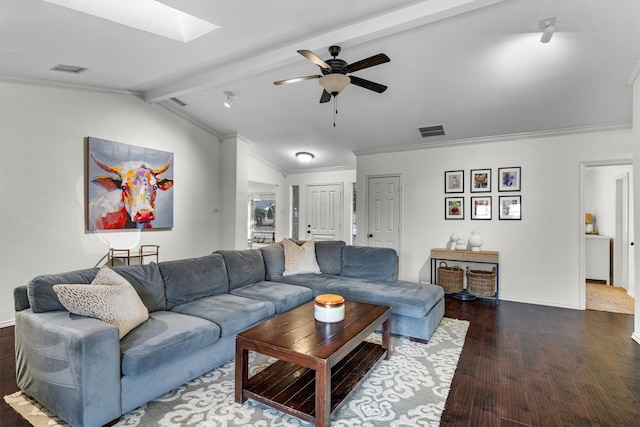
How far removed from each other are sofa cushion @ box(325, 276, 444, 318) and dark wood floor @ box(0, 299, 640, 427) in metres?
0.54

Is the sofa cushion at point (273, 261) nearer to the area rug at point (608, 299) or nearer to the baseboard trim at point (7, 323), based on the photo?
the baseboard trim at point (7, 323)

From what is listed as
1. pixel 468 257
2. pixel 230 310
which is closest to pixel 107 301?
pixel 230 310

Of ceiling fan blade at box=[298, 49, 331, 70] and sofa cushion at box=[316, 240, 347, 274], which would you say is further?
sofa cushion at box=[316, 240, 347, 274]

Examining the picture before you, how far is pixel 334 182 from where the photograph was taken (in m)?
7.38

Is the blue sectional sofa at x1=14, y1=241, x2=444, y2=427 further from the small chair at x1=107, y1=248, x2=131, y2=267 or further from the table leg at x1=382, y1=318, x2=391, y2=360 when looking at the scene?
the small chair at x1=107, y1=248, x2=131, y2=267

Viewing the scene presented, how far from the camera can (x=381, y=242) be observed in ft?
19.2

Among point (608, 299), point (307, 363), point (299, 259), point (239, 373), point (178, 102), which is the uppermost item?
point (178, 102)

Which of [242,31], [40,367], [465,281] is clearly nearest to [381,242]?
[465,281]

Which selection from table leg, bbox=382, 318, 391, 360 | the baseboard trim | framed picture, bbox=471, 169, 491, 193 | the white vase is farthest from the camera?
framed picture, bbox=471, 169, 491, 193

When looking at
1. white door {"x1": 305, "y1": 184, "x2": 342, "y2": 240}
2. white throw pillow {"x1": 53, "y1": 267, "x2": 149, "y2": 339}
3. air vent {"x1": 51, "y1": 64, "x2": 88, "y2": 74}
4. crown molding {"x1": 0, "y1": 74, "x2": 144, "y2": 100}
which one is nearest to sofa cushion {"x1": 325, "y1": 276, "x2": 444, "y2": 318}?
white throw pillow {"x1": 53, "y1": 267, "x2": 149, "y2": 339}

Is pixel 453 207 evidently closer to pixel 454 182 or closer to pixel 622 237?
pixel 454 182

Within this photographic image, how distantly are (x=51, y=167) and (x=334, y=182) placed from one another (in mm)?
5075

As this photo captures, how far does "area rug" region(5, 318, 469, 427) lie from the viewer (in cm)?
189

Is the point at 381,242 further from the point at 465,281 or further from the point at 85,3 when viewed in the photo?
the point at 85,3
